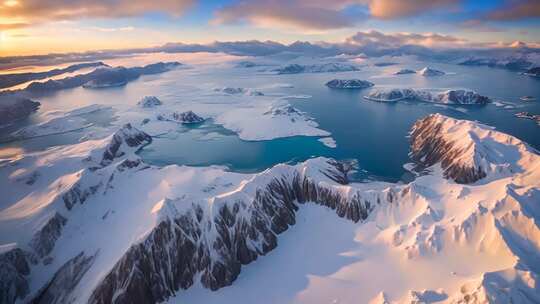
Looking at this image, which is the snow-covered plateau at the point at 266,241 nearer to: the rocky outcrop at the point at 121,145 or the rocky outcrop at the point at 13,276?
the rocky outcrop at the point at 13,276

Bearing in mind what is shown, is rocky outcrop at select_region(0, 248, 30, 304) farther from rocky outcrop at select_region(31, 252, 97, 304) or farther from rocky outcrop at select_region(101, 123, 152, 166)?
rocky outcrop at select_region(101, 123, 152, 166)

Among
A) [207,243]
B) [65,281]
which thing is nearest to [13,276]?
[65,281]

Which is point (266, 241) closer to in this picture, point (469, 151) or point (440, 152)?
point (469, 151)

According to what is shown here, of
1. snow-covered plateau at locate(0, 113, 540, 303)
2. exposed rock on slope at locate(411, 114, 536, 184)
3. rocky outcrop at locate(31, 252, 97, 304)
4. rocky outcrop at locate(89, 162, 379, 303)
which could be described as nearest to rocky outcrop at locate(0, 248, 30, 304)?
snow-covered plateau at locate(0, 113, 540, 303)

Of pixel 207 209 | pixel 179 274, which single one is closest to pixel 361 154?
pixel 207 209

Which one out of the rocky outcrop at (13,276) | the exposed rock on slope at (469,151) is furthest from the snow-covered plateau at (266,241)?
the exposed rock on slope at (469,151)

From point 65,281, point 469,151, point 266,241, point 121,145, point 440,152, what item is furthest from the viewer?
point 121,145
